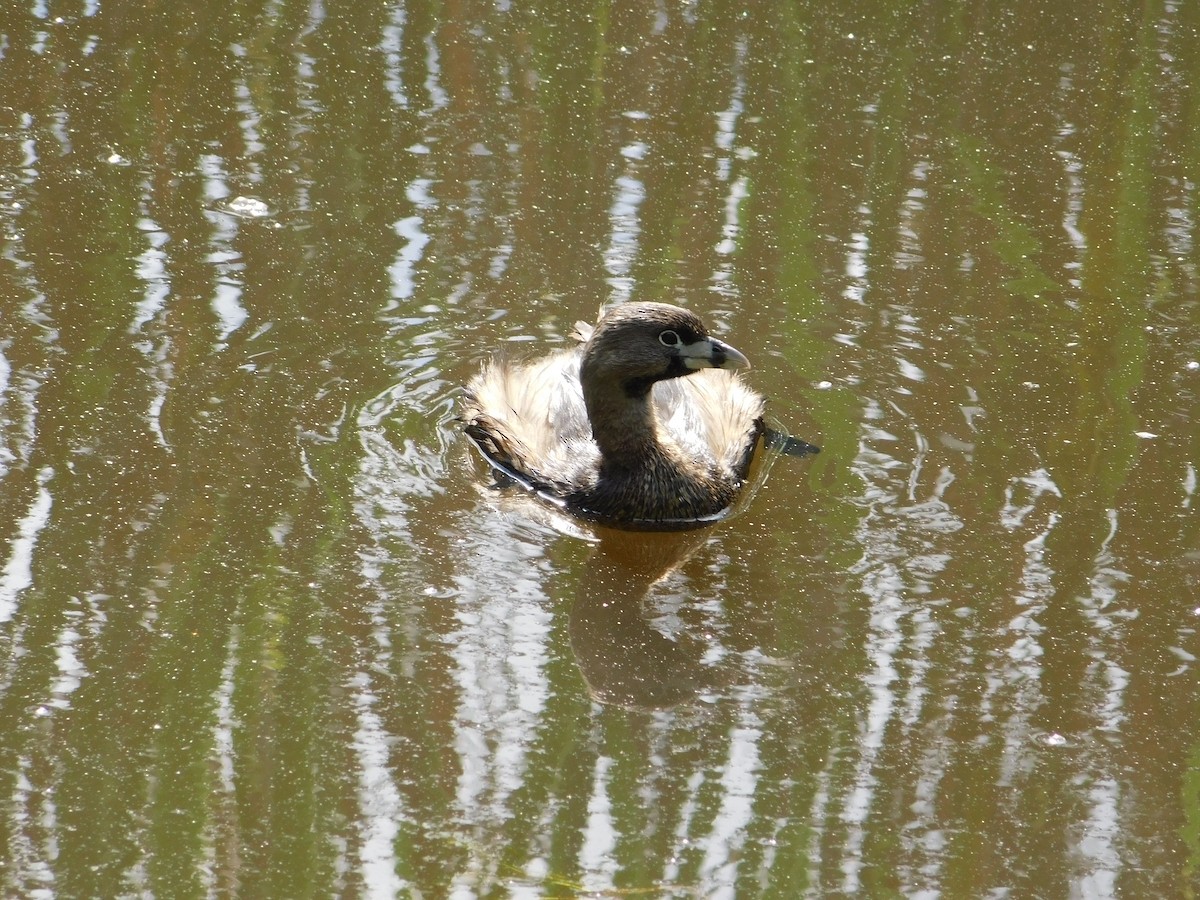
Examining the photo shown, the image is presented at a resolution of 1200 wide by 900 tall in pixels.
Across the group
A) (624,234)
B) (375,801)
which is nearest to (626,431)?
(624,234)

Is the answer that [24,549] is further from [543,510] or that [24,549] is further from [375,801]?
[543,510]

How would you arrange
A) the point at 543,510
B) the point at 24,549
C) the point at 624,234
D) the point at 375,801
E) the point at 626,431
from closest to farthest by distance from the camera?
1. the point at 375,801
2. the point at 24,549
3. the point at 543,510
4. the point at 626,431
5. the point at 624,234

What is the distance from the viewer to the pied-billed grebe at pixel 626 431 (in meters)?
6.19

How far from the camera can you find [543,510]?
20.1 feet

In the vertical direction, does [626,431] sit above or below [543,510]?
above

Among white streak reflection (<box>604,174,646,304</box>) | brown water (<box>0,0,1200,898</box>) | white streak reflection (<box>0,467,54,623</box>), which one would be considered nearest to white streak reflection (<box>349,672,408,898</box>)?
brown water (<box>0,0,1200,898</box>)

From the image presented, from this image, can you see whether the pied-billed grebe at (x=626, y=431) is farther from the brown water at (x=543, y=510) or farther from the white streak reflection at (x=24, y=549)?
the white streak reflection at (x=24, y=549)

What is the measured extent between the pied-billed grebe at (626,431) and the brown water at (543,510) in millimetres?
182

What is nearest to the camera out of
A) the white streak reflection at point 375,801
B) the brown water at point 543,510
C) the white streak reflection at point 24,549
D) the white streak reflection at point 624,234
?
the white streak reflection at point 375,801

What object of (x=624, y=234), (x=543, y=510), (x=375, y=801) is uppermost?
(x=624, y=234)

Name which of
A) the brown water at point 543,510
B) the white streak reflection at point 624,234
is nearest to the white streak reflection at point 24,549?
the brown water at point 543,510

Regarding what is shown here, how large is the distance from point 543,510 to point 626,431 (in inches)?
18.2

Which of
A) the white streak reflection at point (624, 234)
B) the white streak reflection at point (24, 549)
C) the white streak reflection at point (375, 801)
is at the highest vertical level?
the white streak reflection at point (624, 234)

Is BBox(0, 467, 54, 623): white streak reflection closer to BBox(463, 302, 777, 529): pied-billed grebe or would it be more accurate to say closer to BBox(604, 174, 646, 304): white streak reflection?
BBox(463, 302, 777, 529): pied-billed grebe
